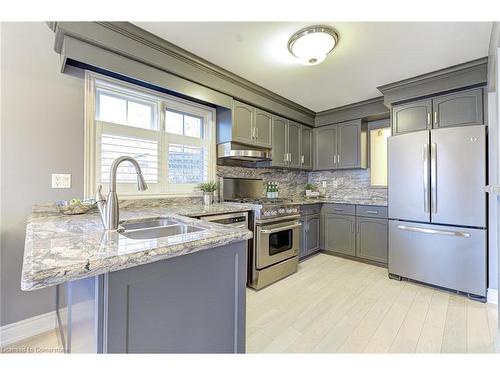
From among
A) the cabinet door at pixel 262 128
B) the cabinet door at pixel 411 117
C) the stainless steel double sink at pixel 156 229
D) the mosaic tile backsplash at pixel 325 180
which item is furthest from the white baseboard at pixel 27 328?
the cabinet door at pixel 411 117

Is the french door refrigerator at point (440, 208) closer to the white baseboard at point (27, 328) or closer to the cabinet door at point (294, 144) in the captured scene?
the cabinet door at point (294, 144)

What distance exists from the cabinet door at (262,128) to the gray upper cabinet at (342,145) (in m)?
1.22

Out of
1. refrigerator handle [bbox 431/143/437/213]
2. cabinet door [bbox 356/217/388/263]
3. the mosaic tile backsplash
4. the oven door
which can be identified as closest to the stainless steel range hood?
the mosaic tile backsplash

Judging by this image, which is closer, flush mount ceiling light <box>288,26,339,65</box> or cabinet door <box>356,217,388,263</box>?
flush mount ceiling light <box>288,26,339,65</box>

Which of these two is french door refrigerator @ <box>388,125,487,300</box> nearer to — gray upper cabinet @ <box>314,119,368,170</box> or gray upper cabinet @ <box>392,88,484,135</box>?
gray upper cabinet @ <box>392,88,484,135</box>

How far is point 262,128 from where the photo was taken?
319 centimetres

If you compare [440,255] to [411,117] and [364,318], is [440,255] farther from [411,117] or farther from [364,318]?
[411,117]

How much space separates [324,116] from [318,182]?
3.97 feet

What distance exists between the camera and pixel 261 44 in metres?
2.02

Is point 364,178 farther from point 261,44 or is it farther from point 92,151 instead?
point 92,151

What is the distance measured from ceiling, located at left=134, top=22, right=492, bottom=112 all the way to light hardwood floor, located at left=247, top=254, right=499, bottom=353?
236cm

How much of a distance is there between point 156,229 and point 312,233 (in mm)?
2656

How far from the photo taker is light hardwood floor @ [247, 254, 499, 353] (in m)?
1.59
